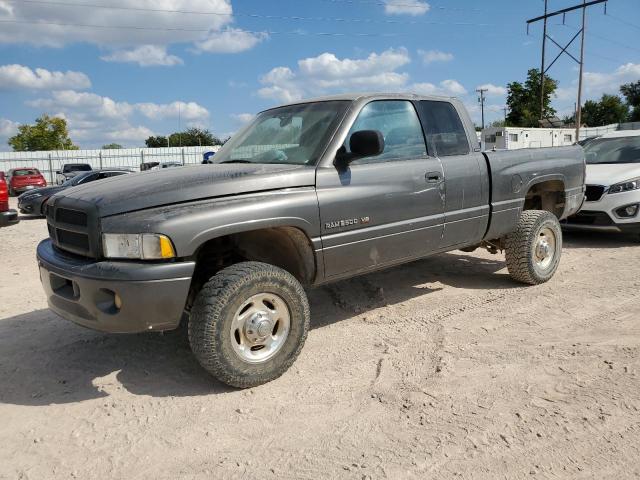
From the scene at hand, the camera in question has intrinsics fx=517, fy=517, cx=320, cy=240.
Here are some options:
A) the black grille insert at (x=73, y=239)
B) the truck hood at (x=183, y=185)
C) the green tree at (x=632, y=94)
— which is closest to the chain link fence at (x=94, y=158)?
the truck hood at (x=183, y=185)

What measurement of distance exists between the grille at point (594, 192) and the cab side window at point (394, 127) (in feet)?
15.3

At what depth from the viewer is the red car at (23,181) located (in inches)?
978

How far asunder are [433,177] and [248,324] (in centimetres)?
204

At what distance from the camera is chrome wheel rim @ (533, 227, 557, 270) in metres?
5.60

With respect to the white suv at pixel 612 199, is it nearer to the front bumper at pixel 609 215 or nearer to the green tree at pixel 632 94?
the front bumper at pixel 609 215

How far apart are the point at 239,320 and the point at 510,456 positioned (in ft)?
Result: 5.73

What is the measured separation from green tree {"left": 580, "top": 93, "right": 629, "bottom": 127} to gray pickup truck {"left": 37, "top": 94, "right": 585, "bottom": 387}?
83.3 m

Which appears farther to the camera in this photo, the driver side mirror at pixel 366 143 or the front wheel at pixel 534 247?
the front wheel at pixel 534 247

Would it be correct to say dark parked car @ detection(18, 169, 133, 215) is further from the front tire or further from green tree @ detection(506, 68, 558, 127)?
green tree @ detection(506, 68, 558, 127)

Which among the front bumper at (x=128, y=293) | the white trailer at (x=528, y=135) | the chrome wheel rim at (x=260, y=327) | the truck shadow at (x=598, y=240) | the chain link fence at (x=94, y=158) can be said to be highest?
the white trailer at (x=528, y=135)

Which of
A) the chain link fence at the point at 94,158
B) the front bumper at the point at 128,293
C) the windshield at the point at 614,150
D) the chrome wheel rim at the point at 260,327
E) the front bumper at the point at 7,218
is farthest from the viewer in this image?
the chain link fence at the point at 94,158

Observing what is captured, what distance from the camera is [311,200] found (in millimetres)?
3578

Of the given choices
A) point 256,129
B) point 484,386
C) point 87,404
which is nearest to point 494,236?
point 484,386

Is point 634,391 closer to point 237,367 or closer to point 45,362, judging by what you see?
point 237,367
